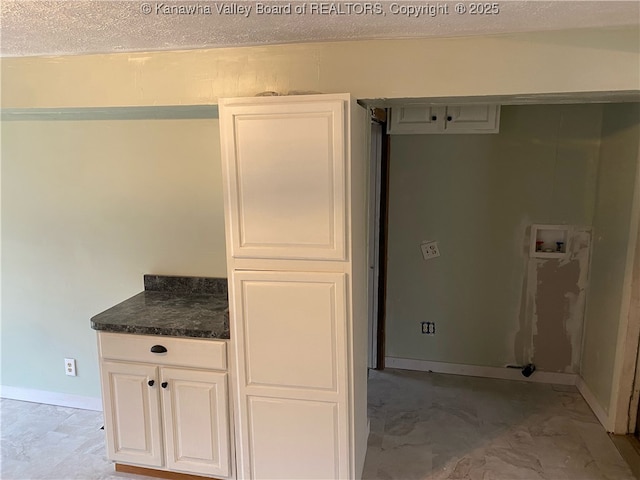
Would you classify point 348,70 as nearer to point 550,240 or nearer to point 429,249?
point 429,249

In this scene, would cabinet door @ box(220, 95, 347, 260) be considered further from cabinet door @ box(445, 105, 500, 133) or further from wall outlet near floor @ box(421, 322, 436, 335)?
wall outlet near floor @ box(421, 322, 436, 335)

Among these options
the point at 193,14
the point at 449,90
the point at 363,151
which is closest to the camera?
the point at 193,14

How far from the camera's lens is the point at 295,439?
212 cm

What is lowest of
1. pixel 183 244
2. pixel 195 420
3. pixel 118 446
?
pixel 118 446

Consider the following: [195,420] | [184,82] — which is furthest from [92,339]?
[184,82]

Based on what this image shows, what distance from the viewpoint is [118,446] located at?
2389 millimetres

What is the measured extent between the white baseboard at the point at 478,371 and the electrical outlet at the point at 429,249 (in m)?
A: 0.84

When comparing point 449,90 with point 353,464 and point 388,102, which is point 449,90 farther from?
point 353,464

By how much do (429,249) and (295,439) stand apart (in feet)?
6.04

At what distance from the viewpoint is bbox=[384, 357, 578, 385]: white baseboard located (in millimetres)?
3412

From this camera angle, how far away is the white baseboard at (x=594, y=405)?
283cm

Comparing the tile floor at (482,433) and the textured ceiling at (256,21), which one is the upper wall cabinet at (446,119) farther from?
the tile floor at (482,433)

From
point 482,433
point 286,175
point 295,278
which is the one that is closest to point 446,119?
point 286,175

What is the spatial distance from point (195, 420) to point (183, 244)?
3.22 feet
